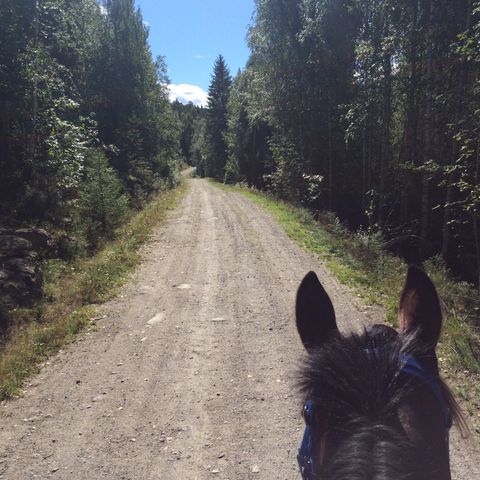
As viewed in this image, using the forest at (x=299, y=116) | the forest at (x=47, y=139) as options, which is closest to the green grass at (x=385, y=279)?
the forest at (x=299, y=116)

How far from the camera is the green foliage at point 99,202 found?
11539 millimetres

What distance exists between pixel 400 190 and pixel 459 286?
7.73m

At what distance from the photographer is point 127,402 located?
3953mm

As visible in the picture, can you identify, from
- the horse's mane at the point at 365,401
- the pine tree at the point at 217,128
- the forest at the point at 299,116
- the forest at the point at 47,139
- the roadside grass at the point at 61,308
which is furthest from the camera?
the pine tree at the point at 217,128

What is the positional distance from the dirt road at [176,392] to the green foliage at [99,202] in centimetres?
455

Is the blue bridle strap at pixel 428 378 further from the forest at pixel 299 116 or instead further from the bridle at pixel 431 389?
the forest at pixel 299 116

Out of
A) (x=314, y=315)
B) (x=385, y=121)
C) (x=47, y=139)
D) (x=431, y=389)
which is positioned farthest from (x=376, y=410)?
(x=385, y=121)

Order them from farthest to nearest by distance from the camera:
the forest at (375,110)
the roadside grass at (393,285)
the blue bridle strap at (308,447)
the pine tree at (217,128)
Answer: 1. the pine tree at (217,128)
2. the forest at (375,110)
3. the roadside grass at (393,285)
4. the blue bridle strap at (308,447)

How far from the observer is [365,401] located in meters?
1.18

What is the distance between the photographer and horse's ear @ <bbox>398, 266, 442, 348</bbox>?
5.28 ft

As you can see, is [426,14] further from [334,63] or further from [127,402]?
[127,402]

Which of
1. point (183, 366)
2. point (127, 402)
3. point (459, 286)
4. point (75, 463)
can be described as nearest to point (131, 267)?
point (183, 366)

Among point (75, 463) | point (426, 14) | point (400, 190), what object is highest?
point (426, 14)

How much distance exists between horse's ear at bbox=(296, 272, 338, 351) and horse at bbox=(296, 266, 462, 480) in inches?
10.1
